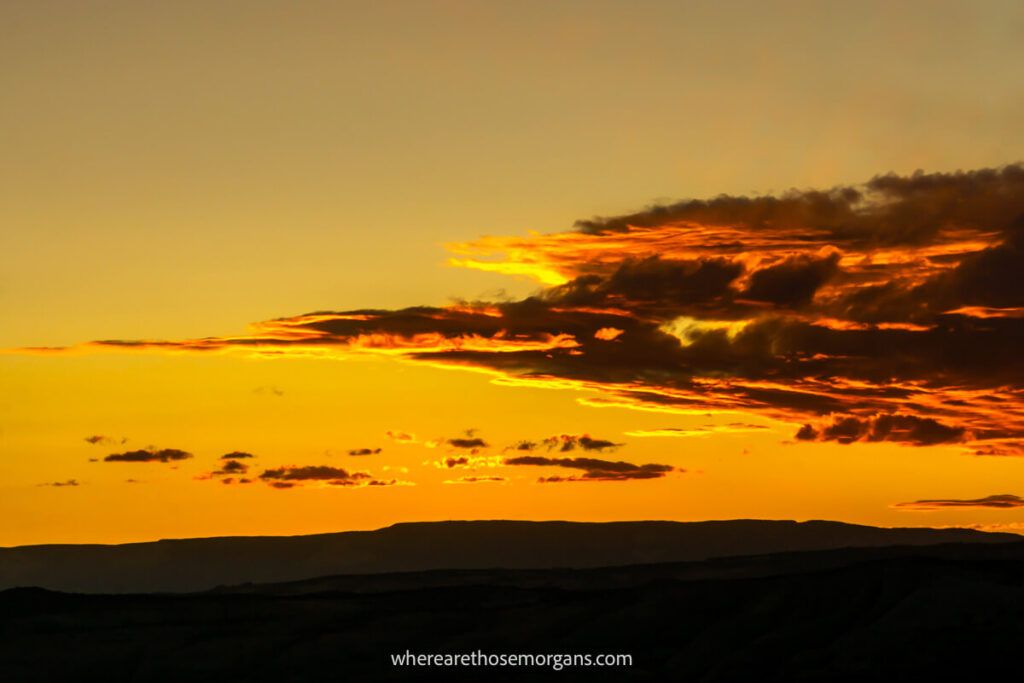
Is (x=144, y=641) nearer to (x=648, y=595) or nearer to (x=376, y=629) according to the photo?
(x=376, y=629)

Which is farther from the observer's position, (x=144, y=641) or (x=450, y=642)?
(x=144, y=641)

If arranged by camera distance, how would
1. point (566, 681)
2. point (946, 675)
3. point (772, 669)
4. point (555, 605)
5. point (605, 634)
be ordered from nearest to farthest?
point (946, 675) → point (772, 669) → point (566, 681) → point (605, 634) → point (555, 605)

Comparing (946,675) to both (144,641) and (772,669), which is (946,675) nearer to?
(772,669)

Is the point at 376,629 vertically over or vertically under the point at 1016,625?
over

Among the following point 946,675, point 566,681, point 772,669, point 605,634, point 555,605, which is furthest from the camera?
point 555,605

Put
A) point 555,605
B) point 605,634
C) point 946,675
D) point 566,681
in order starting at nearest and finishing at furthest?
1. point 946,675
2. point 566,681
3. point 605,634
4. point 555,605

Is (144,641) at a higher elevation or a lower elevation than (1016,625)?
higher

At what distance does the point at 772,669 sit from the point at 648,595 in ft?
131

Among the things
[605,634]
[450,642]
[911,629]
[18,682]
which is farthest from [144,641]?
[911,629]

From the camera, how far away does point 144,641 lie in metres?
196

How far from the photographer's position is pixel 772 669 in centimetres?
14062

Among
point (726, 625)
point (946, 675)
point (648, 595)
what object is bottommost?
point (946, 675)

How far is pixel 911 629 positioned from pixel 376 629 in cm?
7289

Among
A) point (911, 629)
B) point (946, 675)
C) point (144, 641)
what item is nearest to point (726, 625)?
point (911, 629)
